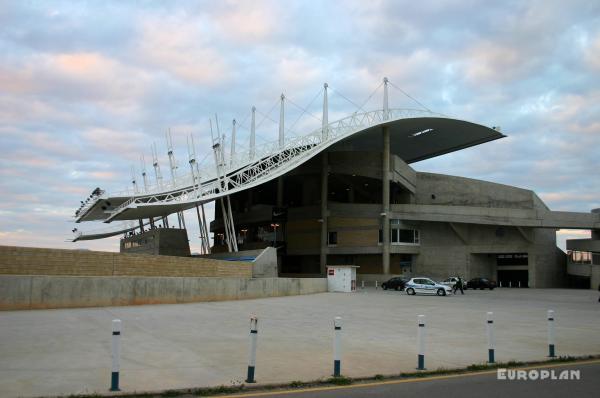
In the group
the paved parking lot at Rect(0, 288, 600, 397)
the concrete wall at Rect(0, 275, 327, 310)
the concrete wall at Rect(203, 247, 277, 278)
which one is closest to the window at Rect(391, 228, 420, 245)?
the concrete wall at Rect(203, 247, 277, 278)

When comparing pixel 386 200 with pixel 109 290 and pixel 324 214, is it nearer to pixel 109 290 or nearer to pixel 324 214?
pixel 324 214

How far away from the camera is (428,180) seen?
247 feet

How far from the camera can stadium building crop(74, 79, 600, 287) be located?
6309cm

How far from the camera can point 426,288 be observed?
4284 cm

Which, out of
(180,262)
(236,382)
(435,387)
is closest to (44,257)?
(180,262)

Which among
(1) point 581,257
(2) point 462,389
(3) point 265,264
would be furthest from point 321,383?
(1) point 581,257

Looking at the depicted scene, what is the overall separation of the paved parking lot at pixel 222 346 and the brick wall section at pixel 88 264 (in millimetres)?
3233

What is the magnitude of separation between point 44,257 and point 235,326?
11.5 m

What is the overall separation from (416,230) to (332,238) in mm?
10351

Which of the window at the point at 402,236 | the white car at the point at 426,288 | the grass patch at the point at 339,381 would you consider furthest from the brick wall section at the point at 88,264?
the window at the point at 402,236

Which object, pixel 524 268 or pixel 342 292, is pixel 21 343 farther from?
pixel 524 268

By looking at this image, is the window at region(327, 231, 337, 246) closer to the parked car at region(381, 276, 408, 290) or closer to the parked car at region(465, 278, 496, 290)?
the parked car at region(381, 276, 408, 290)

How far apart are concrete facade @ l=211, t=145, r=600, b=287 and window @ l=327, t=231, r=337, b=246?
0.33ft

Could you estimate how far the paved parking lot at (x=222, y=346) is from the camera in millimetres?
9094
